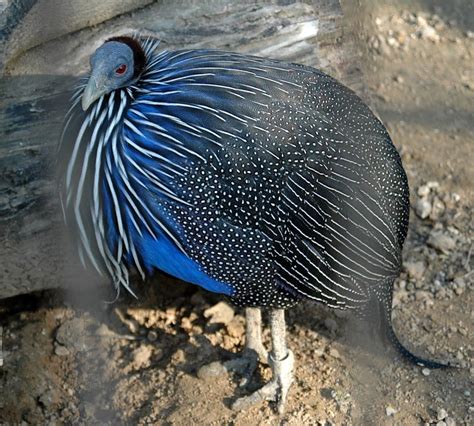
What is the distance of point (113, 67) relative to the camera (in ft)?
6.89

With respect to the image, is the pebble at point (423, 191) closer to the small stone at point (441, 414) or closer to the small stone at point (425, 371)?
the small stone at point (425, 371)

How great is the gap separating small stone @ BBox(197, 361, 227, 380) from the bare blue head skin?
0.88 metres

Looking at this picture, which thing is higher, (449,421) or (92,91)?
(92,91)

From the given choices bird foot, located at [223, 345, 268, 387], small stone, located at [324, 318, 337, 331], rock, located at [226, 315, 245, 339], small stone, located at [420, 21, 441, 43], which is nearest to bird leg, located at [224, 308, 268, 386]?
bird foot, located at [223, 345, 268, 387]

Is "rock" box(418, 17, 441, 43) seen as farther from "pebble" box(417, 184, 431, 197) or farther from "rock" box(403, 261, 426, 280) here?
"rock" box(403, 261, 426, 280)

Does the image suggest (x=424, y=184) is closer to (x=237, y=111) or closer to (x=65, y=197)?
(x=237, y=111)

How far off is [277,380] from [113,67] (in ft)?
3.27

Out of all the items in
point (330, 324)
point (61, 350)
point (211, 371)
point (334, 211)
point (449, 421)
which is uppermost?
point (334, 211)

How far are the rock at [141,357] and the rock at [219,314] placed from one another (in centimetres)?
21

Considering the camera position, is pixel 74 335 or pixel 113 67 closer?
pixel 113 67

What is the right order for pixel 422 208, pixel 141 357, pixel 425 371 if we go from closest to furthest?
pixel 425 371
pixel 141 357
pixel 422 208

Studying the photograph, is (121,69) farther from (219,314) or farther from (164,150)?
(219,314)

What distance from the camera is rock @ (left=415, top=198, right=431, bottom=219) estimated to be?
9.77ft

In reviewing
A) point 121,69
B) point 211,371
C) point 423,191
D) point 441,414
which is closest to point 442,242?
point 423,191
